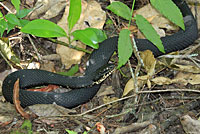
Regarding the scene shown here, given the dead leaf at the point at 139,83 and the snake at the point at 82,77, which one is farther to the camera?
the snake at the point at 82,77

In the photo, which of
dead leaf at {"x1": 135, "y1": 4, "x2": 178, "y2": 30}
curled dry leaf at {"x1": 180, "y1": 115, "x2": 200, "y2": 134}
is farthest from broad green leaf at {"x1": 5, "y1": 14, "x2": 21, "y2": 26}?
curled dry leaf at {"x1": 180, "y1": 115, "x2": 200, "y2": 134}

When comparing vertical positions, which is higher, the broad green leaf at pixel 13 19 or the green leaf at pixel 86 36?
the broad green leaf at pixel 13 19

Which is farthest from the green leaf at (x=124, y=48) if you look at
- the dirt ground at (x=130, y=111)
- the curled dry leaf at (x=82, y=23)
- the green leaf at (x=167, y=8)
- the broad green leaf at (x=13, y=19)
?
the curled dry leaf at (x=82, y=23)

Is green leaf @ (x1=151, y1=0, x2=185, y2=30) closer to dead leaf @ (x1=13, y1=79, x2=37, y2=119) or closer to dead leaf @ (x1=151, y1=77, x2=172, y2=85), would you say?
dead leaf @ (x1=151, y1=77, x2=172, y2=85)

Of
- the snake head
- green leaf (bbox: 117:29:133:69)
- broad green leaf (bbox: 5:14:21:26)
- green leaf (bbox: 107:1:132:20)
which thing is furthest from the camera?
the snake head

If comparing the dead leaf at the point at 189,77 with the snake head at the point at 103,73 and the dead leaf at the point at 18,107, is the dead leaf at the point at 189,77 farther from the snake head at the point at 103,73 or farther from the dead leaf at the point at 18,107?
the dead leaf at the point at 18,107

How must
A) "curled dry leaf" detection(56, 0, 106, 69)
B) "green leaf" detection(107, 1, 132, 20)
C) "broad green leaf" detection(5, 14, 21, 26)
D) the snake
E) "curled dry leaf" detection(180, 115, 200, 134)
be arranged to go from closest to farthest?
"green leaf" detection(107, 1, 132, 20)
"curled dry leaf" detection(180, 115, 200, 134)
"broad green leaf" detection(5, 14, 21, 26)
the snake
"curled dry leaf" detection(56, 0, 106, 69)
